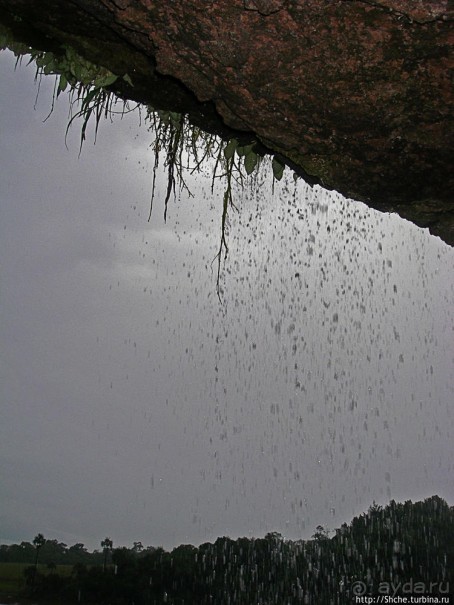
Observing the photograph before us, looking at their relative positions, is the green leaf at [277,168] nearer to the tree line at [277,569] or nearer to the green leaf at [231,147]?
the green leaf at [231,147]

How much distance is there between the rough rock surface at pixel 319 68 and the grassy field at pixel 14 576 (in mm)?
27595

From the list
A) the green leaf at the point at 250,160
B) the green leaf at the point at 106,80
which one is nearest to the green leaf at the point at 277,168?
the green leaf at the point at 250,160

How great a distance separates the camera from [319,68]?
1979 millimetres

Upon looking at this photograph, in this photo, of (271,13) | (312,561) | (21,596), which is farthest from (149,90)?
(312,561)

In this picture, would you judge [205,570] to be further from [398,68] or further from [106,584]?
[398,68]

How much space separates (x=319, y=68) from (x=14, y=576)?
29076mm

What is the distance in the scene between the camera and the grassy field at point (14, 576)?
2402 cm

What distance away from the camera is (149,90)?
304 centimetres

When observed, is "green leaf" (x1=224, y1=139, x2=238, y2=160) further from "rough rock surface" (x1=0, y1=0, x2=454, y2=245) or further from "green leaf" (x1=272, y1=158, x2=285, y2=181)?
"rough rock surface" (x1=0, y1=0, x2=454, y2=245)

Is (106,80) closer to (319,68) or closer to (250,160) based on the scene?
(250,160)

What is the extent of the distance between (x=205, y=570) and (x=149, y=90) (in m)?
29.3

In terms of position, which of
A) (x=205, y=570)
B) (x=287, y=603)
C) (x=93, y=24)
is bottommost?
(x=287, y=603)

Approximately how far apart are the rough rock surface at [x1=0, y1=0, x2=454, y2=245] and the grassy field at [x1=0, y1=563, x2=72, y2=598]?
27.6 metres

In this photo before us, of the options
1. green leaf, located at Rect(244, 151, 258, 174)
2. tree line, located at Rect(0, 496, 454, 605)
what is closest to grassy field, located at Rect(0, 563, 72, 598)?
tree line, located at Rect(0, 496, 454, 605)
